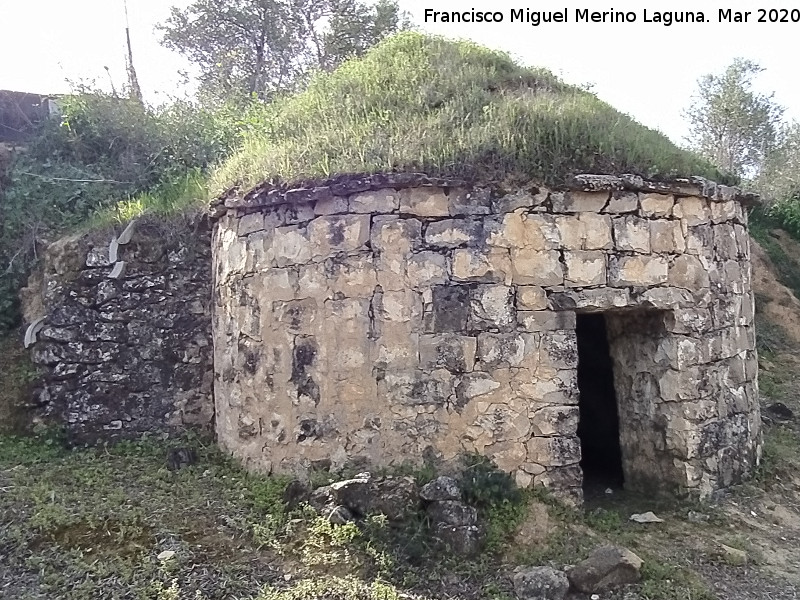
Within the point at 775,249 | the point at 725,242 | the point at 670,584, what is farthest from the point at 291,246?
the point at 775,249

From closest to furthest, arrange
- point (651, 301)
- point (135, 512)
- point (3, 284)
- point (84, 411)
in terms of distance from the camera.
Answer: point (135, 512), point (651, 301), point (84, 411), point (3, 284)

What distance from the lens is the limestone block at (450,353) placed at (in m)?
4.48

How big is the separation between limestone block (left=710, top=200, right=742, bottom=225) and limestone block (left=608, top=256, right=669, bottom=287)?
2.21 ft

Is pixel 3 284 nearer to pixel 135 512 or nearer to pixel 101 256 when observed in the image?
pixel 101 256

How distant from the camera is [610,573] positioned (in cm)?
381

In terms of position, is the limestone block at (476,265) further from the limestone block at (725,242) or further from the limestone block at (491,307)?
the limestone block at (725,242)

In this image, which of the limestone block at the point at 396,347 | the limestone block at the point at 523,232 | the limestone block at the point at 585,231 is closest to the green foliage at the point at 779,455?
the limestone block at the point at 585,231

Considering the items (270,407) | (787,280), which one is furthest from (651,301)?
(787,280)

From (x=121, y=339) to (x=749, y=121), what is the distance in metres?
18.5

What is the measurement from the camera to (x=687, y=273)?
496 cm

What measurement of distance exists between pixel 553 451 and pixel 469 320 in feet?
3.26

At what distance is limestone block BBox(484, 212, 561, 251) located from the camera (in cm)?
453

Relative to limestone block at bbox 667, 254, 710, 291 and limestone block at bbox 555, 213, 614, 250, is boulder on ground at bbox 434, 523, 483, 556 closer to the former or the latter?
limestone block at bbox 555, 213, 614, 250

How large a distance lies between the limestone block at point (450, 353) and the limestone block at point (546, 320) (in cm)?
34
